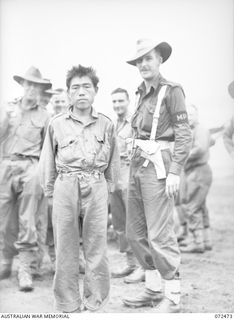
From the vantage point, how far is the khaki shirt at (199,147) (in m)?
5.47

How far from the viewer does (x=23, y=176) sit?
13.6ft

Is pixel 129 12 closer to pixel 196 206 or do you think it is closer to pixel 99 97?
pixel 99 97

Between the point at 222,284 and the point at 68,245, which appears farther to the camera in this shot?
the point at 222,284

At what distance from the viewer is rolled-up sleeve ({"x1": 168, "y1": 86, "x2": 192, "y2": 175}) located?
337 cm

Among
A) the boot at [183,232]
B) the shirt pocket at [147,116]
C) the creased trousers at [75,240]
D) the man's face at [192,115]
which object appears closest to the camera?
the creased trousers at [75,240]

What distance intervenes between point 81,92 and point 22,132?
115 cm

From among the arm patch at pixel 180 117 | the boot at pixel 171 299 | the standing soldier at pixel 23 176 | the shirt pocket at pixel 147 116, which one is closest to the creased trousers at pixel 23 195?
the standing soldier at pixel 23 176

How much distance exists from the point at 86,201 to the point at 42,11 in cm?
172

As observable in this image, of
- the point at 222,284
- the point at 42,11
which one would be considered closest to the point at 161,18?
the point at 42,11

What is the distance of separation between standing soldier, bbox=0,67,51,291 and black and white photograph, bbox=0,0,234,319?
0.03ft

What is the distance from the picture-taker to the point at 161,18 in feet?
12.8

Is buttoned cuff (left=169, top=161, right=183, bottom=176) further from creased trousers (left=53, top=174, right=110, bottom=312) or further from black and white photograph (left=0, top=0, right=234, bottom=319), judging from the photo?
creased trousers (left=53, top=174, right=110, bottom=312)

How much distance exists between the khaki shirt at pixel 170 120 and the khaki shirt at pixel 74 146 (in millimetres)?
264

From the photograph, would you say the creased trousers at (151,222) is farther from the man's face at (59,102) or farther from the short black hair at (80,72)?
the man's face at (59,102)
